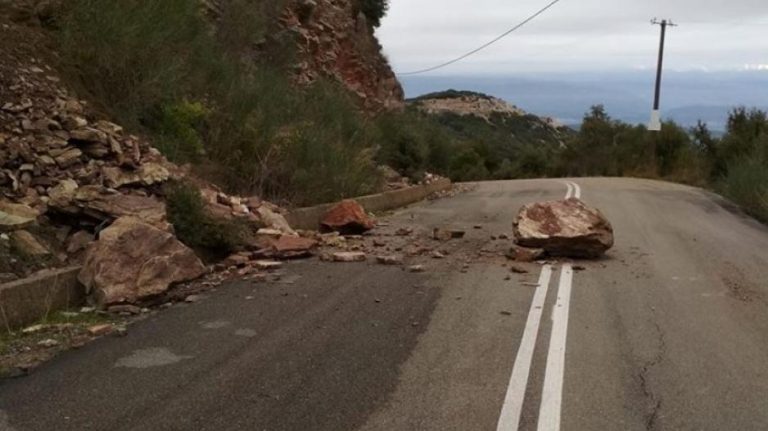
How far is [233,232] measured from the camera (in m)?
9.53

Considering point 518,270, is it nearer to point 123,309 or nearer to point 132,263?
point 132,263

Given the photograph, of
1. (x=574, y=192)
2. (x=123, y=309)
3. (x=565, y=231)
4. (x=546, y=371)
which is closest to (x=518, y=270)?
(x=565, y=231)

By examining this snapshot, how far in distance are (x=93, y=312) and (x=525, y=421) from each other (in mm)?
4232

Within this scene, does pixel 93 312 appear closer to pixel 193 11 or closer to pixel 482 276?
pixel 482 276

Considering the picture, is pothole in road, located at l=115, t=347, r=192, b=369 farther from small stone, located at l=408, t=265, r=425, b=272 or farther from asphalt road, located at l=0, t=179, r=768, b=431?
small stone, located at l=408, t=265, r=425, b=272

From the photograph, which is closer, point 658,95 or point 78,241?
point 78,241

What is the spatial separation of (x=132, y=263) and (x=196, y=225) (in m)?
1.59

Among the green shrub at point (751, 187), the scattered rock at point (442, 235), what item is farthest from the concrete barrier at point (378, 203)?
the green shrub at point (751, 187)

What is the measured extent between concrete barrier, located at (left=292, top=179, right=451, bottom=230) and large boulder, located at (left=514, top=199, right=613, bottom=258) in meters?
3.44

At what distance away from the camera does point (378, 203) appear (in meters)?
16.3

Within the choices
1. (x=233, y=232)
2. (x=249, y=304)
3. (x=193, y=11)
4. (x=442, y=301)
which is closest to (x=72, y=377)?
(x=249, y=304)

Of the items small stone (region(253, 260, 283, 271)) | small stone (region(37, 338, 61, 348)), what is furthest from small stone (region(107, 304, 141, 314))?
small stone (region(253, 260, 283, 271))

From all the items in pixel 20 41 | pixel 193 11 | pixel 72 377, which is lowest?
pixel 72 377

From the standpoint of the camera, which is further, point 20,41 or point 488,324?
point 20,41
